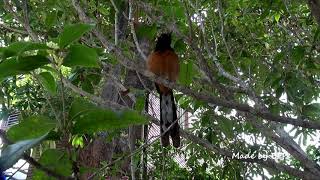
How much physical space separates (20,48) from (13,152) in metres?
0.25

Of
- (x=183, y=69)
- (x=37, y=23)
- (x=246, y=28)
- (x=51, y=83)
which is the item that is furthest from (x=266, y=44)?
(x=51, y=83)

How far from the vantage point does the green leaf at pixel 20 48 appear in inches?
39.7

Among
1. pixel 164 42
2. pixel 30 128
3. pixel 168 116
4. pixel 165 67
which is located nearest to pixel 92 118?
pixel 30 128

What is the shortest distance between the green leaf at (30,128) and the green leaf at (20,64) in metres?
0.12

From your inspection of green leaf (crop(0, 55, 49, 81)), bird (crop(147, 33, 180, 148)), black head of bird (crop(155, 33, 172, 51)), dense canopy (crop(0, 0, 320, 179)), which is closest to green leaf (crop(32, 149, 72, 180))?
dense canopy (crop(0, 0, 320, 179))

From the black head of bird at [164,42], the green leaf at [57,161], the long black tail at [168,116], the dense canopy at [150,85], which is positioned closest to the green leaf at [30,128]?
the dense canopy at [150,85]

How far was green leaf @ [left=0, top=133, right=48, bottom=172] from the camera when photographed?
2.92ft

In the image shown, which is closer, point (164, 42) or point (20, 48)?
point (20, 48)

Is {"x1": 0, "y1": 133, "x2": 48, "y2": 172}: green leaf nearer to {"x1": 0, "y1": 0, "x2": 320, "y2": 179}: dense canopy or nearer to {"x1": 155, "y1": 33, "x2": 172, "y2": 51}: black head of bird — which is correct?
{"x1": 0, "y1": 0, "x2": 320, "y2": 179}: dense canopy

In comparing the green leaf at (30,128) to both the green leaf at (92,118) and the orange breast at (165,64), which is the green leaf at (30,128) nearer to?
the green leaf at (92,118)

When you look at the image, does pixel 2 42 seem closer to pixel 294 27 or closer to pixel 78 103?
pixel 294 27

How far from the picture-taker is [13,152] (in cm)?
91

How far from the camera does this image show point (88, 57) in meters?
1.08

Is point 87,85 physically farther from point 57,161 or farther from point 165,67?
point 57,161
